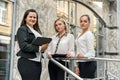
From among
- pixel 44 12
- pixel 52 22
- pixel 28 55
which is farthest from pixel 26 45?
pixel 52 22

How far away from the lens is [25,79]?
3.85 metres

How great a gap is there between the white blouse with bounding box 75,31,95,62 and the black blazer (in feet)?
2.80

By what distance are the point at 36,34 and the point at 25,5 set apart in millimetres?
2451

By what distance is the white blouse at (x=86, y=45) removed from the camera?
4441 mm

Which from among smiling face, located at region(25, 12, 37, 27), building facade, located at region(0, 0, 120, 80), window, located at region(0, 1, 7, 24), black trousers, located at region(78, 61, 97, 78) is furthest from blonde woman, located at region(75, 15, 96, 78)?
window, located at region(0, 1, 7, 24)

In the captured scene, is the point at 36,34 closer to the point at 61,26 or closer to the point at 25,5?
the point at 61,26

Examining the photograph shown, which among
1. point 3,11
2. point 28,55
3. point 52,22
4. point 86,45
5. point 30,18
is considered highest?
point 3,11

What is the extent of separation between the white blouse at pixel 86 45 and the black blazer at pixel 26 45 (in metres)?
0.85

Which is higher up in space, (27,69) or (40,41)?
(40,41)

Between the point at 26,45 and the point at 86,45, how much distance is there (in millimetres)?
1046

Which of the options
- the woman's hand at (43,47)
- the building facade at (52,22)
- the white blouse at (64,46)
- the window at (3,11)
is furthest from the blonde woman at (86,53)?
the window at (3,11)

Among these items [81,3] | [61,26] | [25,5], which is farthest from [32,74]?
[81,3]

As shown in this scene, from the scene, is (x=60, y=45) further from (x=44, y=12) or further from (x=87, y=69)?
(x=44, y=12)

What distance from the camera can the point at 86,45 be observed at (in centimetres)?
451
